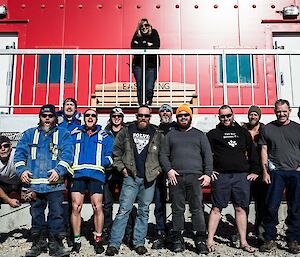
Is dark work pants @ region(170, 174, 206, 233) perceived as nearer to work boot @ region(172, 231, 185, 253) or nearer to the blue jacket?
work boot @ region(172, 231, 185, 253)

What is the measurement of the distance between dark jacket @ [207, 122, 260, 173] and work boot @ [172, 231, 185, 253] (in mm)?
929

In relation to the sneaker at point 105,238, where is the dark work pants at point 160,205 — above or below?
above

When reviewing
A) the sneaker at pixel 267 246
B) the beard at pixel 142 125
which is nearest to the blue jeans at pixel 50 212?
the beard at pixel 142 125

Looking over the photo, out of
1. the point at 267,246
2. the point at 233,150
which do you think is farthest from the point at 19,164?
the point at 267,246

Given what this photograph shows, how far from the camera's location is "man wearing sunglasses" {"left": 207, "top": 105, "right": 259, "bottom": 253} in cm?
451

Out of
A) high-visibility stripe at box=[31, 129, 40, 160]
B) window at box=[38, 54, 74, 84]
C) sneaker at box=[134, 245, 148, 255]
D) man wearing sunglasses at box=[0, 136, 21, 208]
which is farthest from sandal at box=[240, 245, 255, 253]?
window at box=[38, 54, 74, 84]

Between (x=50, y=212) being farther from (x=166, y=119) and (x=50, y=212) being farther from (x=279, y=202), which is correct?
(x=279, y=202)

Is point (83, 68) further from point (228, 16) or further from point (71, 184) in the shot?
point (71, 184)

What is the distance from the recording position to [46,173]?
4.33 meters

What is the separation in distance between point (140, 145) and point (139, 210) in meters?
0.79

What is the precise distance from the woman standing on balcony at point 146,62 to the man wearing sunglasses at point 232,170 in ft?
5.70

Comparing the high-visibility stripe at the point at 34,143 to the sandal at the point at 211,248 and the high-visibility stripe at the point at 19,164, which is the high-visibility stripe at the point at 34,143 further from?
the sandal at the point at 211,248

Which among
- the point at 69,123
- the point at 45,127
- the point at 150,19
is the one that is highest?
the point at 150,19

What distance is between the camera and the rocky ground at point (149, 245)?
4348 millimetres
